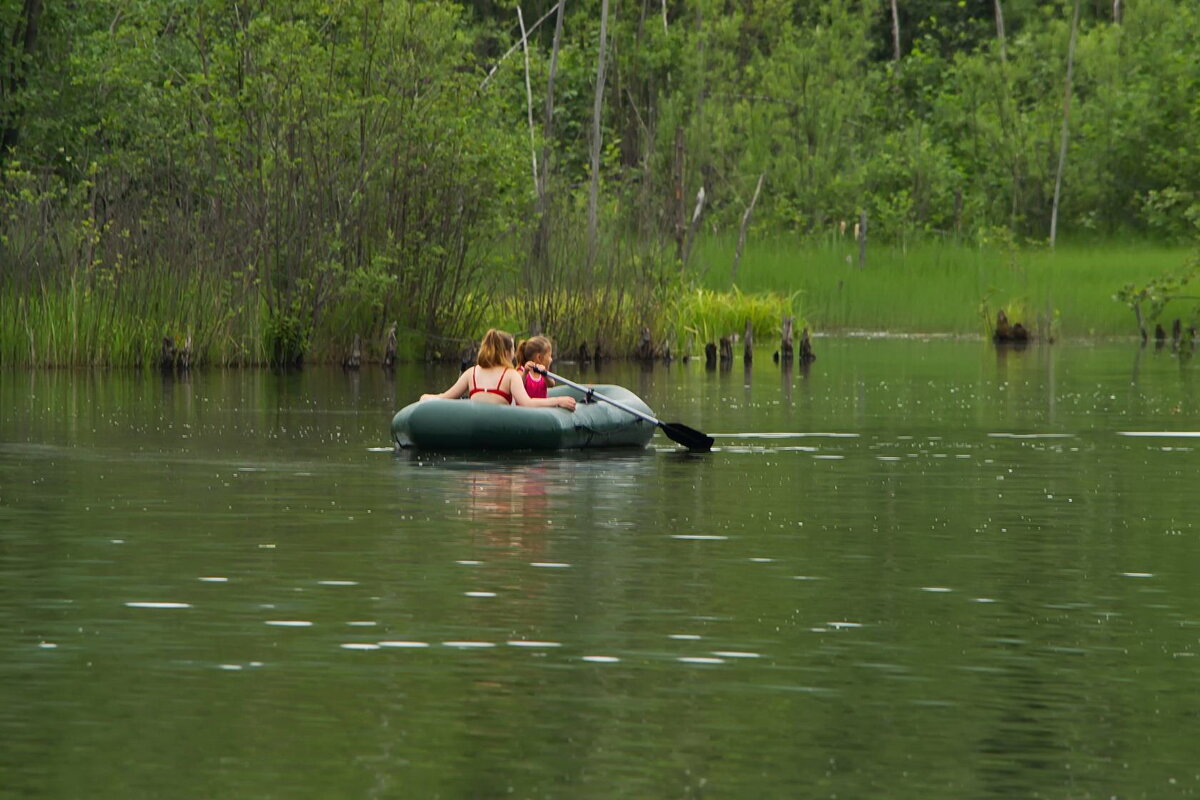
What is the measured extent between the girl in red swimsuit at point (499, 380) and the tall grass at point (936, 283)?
21.8 m

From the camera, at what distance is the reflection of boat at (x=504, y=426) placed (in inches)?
655

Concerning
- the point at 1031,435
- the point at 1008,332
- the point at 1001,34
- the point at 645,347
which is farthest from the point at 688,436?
the point at 1001,34

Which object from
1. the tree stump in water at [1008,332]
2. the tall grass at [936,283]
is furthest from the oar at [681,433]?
the tall grass at [936,283]

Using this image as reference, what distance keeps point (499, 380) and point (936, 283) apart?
2461cm

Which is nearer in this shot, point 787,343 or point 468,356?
point 468,356

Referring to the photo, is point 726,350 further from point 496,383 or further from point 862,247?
point 496,383

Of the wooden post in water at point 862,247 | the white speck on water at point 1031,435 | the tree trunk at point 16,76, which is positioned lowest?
the white speck on water at point 1031,435

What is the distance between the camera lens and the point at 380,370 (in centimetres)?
2853

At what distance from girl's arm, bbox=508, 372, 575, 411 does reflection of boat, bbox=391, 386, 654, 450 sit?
0.08m

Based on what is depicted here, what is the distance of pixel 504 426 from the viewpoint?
16.9m

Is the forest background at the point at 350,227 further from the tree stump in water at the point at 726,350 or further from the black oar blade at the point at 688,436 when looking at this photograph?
the black oar blade at the point at 688,436

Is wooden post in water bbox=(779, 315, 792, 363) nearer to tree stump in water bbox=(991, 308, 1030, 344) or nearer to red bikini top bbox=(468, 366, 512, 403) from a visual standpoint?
tree stump in water bbox=(991, 308, 1030, 344)

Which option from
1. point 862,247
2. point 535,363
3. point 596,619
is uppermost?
point 862,247

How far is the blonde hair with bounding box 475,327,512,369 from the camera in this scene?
1714 cm
